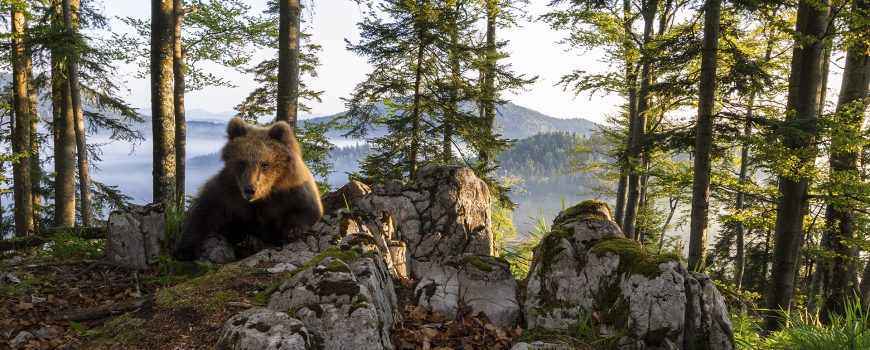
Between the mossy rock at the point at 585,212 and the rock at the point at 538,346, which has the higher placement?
the mossy rock at the point at 585,212

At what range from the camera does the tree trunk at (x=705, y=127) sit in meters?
7.56

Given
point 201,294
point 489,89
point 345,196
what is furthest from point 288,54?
point 489,89

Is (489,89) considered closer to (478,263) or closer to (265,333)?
(478,263)

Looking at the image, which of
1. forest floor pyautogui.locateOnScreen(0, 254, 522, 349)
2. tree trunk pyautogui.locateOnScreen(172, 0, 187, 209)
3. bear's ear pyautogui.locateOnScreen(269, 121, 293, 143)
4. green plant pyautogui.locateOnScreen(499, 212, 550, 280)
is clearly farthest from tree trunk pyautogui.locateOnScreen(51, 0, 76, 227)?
green plant pyautogui.locateOnScreen(499, 212, 550, 280)

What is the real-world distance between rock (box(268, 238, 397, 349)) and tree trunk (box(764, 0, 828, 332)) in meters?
9.42

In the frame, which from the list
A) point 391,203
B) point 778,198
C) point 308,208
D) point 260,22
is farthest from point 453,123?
point 260,22

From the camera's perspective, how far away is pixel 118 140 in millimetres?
16688

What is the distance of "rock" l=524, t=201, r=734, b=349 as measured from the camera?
3.69 meters

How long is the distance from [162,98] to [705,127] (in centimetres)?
998

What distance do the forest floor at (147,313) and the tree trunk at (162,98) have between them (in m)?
3.72

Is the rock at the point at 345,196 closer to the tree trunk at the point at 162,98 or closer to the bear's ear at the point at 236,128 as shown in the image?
the bear's ear at the point at 236,128

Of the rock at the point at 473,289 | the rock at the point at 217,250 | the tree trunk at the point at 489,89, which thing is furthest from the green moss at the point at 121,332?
the tree trunk at the point at 489,89

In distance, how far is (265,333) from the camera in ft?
9.19

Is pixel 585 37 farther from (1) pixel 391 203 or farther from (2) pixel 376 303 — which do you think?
(2) pixel 376 303
